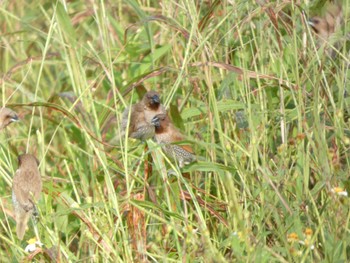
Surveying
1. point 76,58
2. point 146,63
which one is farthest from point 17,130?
point 76,58

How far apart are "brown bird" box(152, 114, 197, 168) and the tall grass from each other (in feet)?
0.19

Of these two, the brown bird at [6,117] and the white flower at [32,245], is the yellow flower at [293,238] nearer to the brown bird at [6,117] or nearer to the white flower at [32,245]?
the white flower at [32,245]

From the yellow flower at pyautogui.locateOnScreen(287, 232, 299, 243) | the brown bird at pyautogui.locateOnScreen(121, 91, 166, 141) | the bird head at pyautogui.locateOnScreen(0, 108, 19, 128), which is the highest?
the yellow flower at pyautogui.locateOnScreen(287, 232, 299, 243)

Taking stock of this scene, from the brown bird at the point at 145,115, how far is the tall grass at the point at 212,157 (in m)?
0.07

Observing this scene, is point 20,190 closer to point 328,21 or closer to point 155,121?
point 155,121

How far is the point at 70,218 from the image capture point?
183 inches

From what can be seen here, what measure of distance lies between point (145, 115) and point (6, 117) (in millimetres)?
725

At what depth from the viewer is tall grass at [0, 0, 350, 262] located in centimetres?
368

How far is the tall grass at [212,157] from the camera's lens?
3.68 metres

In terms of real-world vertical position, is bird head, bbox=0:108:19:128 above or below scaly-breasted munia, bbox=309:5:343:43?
below

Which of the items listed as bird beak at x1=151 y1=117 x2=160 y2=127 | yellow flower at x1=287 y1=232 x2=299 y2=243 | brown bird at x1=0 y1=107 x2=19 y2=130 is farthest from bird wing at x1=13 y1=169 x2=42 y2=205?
yellow flower at x1=287 y1=232 x2=299 y2=243

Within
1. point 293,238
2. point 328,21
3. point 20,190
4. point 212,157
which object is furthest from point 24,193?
point 328,21

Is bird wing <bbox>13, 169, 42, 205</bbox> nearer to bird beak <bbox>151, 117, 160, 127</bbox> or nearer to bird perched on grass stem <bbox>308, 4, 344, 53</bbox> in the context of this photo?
bird beak <bbox>151, 117, 160, 127</bbox>

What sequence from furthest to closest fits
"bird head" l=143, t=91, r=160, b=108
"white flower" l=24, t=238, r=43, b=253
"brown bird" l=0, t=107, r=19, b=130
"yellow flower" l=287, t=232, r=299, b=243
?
"bird head" l=143, t=91, r=160, b=108 < "brown bird" l=0, t=107, r=19, b=130 < "white flower" l=24, t=238, r=43, b=253 < "yellow flower" l=287, t=232, r=299, b=243
